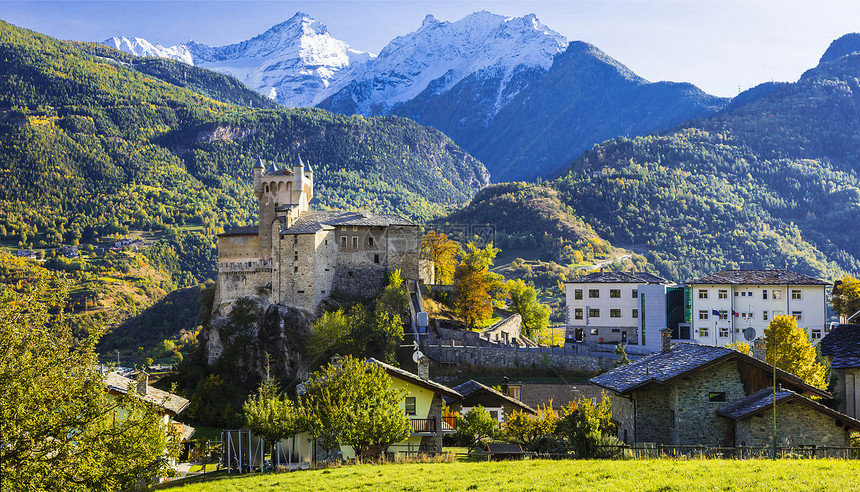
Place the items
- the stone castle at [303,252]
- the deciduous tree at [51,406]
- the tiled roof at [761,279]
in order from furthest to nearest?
1. the stone castle at [303,252]
2. the tiled roof at [761,279]
3. the deciduous tree at [51,406]

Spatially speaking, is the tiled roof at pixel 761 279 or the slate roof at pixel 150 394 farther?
the tiled roof at pixel 761 279

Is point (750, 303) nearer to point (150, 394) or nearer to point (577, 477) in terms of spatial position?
point (150, 394)

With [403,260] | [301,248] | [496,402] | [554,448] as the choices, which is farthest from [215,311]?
[554,448]

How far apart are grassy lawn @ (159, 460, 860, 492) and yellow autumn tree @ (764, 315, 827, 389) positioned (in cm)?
1680

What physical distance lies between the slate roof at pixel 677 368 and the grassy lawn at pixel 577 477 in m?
7.24

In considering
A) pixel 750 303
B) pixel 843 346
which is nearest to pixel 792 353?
pixel 843 346

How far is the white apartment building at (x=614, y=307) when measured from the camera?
86.7 metres

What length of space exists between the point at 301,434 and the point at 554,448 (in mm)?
13710

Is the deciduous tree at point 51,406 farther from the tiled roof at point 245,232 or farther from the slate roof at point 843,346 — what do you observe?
the tiled roof at point 245,232

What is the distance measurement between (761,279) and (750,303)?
2.58 meters

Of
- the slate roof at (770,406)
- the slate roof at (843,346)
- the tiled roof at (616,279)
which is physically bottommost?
the slate roof at (770,406)

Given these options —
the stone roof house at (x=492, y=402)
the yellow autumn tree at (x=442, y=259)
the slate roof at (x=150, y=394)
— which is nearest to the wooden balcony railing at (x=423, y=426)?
the stone roof house at (x=492, y=402)

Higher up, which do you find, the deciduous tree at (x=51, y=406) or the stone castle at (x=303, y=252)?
the stone castle at (x=303, y=252)

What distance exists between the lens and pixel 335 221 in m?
87.4
